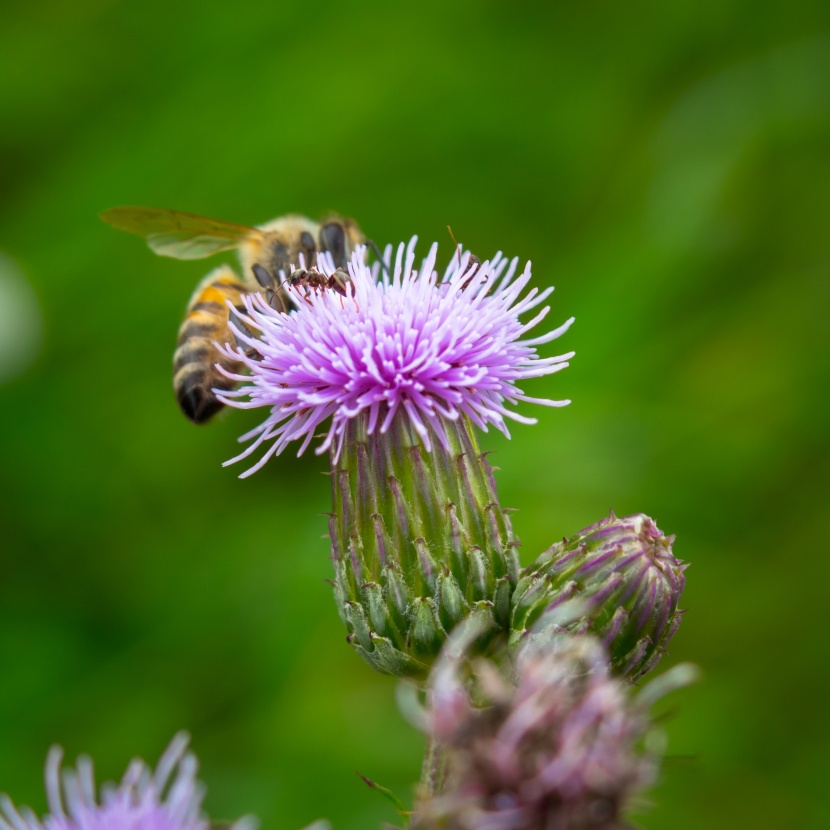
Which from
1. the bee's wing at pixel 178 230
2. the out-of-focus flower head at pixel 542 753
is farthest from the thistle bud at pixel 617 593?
the bee's wing at pixel 178 230

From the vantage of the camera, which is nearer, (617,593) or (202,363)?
(617,593)

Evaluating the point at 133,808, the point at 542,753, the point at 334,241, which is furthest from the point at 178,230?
the point at 542,753

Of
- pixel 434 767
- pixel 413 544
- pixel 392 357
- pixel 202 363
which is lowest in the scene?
pixel 434 767

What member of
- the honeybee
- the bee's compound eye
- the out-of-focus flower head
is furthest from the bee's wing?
the out-of-focus flower head

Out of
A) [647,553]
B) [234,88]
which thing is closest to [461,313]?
[647,553]

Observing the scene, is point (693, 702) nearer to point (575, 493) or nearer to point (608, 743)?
point (575, 493)

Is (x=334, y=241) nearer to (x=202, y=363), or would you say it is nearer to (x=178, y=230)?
(x=178, y=230)

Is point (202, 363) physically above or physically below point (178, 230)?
below

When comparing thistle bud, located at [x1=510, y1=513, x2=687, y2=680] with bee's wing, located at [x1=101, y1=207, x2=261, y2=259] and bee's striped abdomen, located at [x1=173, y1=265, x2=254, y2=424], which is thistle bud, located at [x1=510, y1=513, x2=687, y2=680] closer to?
bee's striped abdomen, located at [x1=173, y1=265, x2=254, y2=424]
